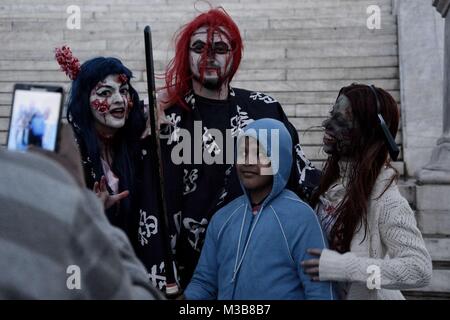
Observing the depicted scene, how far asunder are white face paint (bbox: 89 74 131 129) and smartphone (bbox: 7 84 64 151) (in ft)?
5.10

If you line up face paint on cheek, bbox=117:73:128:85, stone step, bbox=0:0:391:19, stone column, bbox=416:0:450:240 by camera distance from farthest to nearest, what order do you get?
stone step, bbox=0:0:391:19
stone column, bbox=416:0:450:240
face paint on cheek, bbox=117:73:128:85

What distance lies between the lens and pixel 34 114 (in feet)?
3.86

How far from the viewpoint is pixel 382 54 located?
7387 mm

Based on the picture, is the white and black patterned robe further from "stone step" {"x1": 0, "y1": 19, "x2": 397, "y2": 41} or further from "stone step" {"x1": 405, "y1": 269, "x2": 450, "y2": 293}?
"stone step" {"x1": 0, "y1": 19, "x2": 397, "y2": 41}

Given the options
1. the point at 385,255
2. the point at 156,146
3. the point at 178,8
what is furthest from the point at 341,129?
the point at 178,8

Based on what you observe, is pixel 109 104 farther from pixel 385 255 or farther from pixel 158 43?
pixel 158 43

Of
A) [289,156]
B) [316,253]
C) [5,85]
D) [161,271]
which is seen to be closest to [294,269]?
[316,253]

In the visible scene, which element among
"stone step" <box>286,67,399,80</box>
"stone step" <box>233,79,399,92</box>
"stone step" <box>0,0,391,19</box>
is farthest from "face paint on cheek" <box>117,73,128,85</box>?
"stone step" <box>0,0,391,19</box>

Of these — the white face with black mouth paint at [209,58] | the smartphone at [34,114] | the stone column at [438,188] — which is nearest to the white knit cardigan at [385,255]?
the white face with black mouth paint at [209,58]

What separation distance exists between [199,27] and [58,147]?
2039mm

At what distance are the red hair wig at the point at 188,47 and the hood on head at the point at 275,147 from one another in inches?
27.7

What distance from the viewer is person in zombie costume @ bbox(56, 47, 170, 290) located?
8.98 ft

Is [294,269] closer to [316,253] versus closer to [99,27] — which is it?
[316,253]

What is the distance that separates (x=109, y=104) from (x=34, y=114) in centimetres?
162
